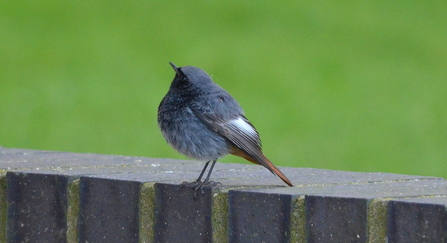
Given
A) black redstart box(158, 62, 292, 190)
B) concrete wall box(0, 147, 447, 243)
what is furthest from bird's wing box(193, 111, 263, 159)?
concrete wall box(0, 147, 447, 243)

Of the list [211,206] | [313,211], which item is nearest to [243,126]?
[211,206]

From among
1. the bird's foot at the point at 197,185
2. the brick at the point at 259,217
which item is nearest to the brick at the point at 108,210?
the bird's foot at the point at 197,185

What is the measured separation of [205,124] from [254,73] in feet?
20.6

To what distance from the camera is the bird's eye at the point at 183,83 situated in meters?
3.43

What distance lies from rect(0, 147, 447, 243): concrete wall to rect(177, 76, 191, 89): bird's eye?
0.34m

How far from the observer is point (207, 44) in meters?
9.93

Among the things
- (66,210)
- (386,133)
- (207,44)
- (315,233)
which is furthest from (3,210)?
(207,44)

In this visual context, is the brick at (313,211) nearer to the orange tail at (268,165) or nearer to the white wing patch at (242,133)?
the orange tail at (268,165)

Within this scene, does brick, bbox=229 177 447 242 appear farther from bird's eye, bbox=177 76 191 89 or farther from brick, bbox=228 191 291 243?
bird's eye, bbox=177 76 191 89

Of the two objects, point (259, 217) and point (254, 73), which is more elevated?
point (254, 73)

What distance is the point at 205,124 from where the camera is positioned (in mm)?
3281

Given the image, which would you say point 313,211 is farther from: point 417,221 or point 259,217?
point 417,221

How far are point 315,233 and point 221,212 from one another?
34 cm

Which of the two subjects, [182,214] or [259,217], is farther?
[182,214]
